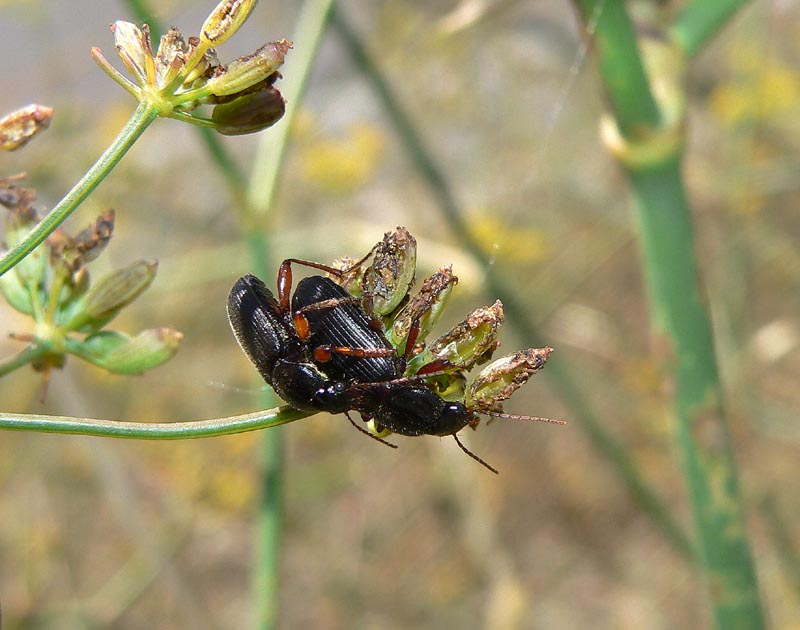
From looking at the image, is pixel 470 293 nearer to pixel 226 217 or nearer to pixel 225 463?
pixel 225 463

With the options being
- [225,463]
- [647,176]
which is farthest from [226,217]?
[647,176]

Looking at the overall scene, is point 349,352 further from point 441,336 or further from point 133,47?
point 133,47

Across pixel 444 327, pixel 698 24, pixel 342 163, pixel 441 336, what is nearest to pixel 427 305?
pixel 441 336

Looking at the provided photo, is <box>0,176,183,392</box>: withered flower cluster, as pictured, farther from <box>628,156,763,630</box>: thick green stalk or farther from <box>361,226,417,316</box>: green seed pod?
<box>628,156,763,630</box>: thick green stalk

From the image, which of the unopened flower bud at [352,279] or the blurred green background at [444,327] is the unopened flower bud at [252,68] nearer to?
the unopened flower bud at [352,279]

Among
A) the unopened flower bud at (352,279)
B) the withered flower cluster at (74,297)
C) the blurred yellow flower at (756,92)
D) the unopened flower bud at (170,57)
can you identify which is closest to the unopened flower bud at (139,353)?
the withered flower cluster at (74,297)

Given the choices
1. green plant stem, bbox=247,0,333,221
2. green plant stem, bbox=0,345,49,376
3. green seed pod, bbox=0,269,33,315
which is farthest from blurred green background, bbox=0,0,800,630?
green plant stem, bbox=0,345,49,376
